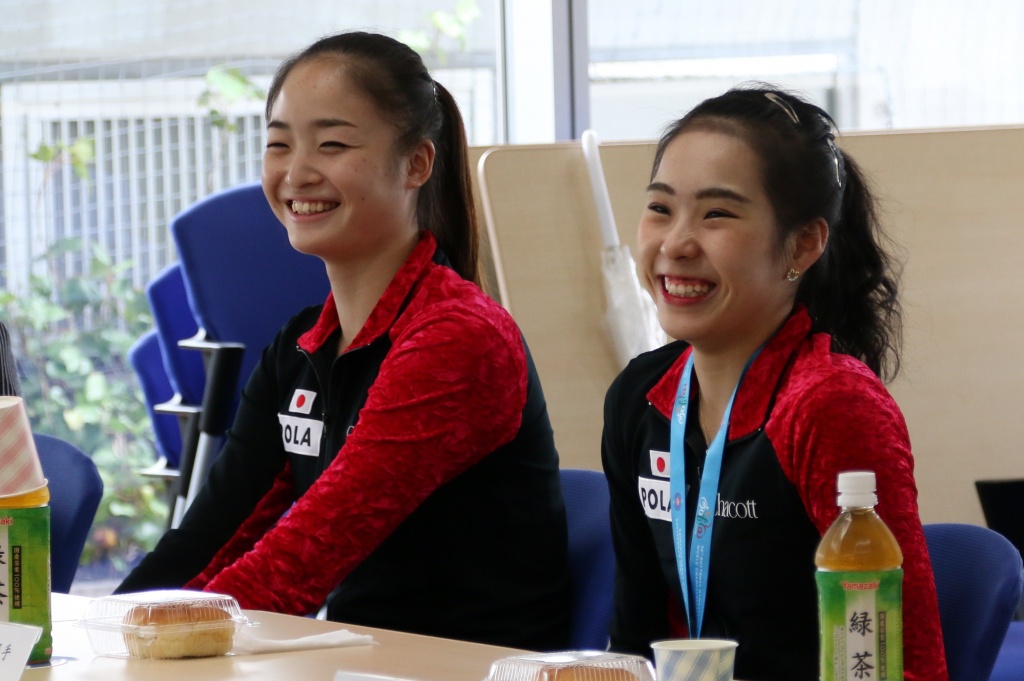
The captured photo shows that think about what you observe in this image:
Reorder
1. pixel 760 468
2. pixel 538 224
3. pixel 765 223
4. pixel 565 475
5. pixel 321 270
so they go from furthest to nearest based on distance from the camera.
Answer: pixel 538 224 → pixel 321 270 → pixel 565 475 → pixel 765 223 → pixel 760 468

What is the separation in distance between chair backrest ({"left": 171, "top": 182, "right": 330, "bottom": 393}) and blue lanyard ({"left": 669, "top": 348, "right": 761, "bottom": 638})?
1.39 metres

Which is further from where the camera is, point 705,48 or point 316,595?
point 705,48

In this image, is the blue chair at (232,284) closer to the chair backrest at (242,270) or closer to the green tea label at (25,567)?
the chair backrest at (242,270)

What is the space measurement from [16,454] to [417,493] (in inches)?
24.8

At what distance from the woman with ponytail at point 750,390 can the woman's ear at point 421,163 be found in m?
0.45

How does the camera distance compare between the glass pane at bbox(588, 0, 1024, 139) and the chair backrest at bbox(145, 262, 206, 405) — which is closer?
the chair backrest at bbox(145, 262, 206, 405)

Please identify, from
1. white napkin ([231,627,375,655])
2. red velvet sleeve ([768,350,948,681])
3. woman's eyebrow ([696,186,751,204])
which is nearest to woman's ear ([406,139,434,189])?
woman's eyebrow ([696,186,751,204])

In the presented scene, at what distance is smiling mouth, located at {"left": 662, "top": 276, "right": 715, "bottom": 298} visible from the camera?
161 centimetres

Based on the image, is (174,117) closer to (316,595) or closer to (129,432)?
(129,432)

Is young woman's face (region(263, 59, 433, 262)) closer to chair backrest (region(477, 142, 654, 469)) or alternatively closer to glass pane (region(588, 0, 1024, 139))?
chair backrest (region(477, 142, 654, 469))

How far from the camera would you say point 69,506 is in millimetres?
1938

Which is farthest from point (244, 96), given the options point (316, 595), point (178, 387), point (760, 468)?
point (760, 468)

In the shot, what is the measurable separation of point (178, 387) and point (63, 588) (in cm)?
104

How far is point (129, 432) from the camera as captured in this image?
158 inches
